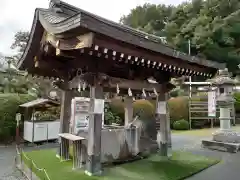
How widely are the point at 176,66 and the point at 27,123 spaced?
7351mm

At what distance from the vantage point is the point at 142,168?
5422 millimetres

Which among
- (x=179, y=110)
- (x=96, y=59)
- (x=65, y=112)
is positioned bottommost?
(x=179, y=110)

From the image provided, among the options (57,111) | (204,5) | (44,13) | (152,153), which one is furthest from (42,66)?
(204,5)

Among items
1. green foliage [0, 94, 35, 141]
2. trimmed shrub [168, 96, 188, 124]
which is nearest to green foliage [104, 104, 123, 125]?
trimmed shrub [168, 96, 188, 124]

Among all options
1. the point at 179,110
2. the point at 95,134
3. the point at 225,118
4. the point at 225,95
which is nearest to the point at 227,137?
the point at 225,118

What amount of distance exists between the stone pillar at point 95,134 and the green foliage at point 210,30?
1936cm

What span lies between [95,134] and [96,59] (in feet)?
5.78

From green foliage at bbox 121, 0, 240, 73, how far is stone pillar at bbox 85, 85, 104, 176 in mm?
19364

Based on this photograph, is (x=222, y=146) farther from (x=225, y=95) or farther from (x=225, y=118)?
(x=225, y=95)

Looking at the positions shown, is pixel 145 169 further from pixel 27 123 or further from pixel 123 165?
pixel 27 123

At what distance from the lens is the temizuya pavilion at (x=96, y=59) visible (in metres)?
3.70

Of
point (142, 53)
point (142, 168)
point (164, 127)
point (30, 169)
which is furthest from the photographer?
point (164, 127)

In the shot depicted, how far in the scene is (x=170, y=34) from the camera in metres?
28.8

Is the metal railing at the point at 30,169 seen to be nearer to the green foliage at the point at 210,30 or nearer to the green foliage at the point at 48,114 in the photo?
the green foliage at the point at 48,114
